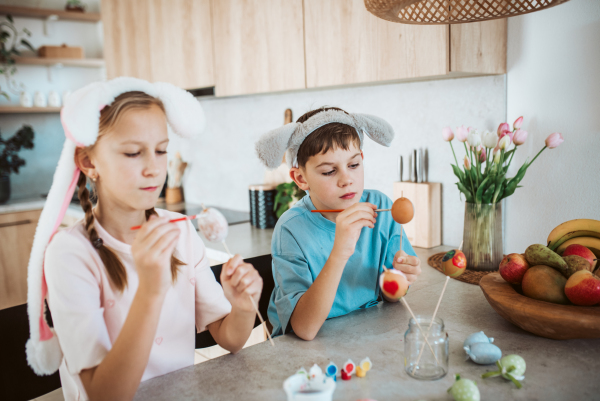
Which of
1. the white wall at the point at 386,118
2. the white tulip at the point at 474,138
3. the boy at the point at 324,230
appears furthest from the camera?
the white wall at the point at 386,118

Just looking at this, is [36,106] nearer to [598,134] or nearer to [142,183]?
[142,183]

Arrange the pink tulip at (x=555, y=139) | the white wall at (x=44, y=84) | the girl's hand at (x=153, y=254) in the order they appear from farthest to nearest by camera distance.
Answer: the white wall at (x=44, y=84)
the pink tulip at (x=555, y=139)
the girl's hand at (x=153, y=254)

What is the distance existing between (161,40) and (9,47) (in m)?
1.66

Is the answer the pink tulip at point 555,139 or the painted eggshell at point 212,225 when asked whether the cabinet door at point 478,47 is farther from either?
the painted eggshell at point 212,225

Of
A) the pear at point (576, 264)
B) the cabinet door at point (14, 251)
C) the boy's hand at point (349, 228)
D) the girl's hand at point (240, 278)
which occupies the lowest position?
the cabinet door at point (14, 251)

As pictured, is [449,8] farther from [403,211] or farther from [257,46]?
[257,46]

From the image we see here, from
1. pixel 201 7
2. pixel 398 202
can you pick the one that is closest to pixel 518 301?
pixel 398 202

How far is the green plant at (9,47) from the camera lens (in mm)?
3404

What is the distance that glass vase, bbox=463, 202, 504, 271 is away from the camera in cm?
155

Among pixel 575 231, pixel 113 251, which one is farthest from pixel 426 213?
pixel 113 251

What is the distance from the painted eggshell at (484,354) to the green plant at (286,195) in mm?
1397

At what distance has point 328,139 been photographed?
46.8 inches

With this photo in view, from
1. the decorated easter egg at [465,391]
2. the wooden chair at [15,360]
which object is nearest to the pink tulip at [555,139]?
the decorated easter egg at [465,391]

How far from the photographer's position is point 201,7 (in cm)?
238
